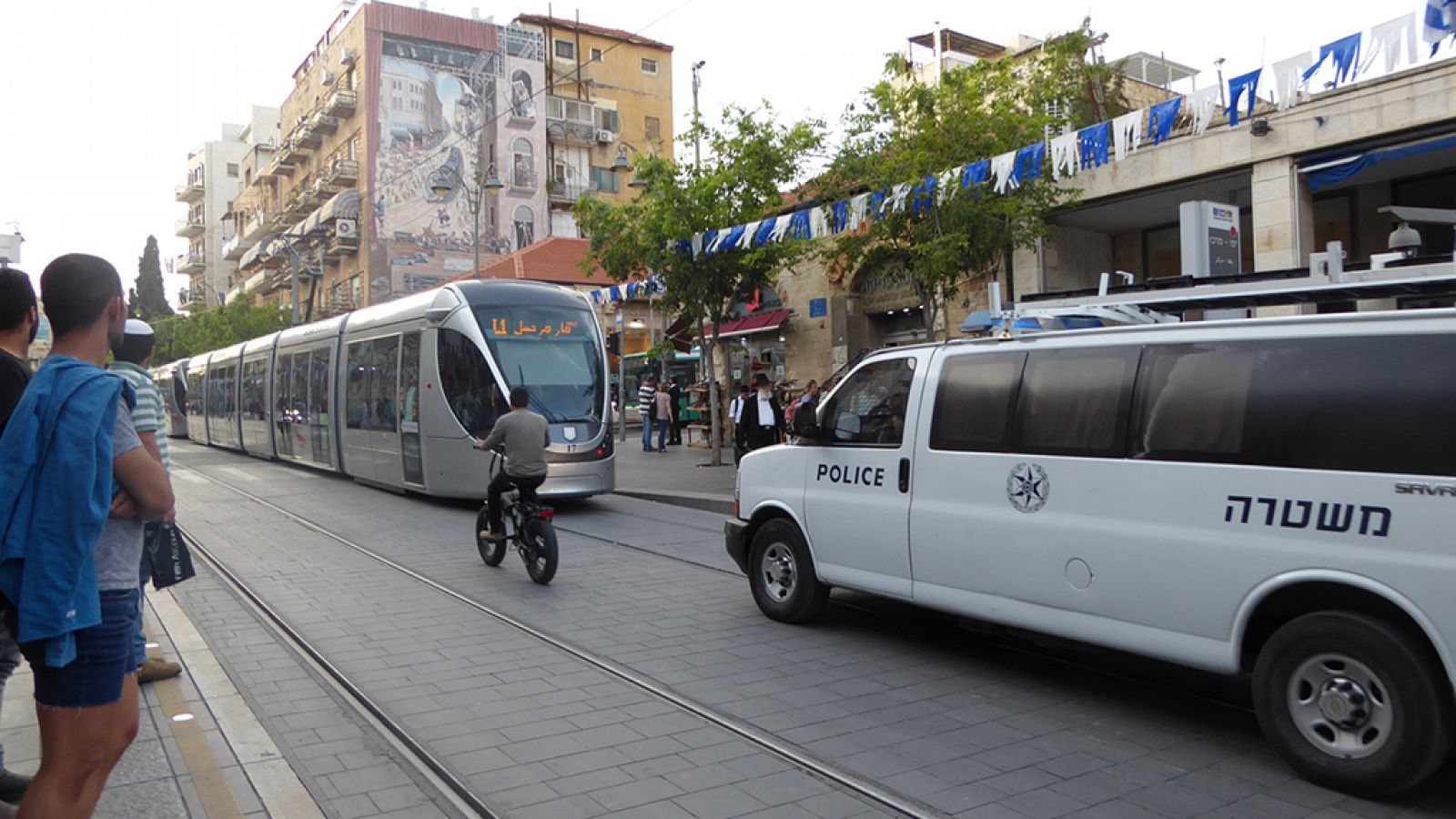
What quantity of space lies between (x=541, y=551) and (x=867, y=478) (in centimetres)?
340

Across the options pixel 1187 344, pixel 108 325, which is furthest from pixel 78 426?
pixel 1187 344

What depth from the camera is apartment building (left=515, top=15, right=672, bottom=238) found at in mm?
54000

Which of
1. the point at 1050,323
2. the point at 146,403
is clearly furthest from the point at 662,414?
the point at 146,403

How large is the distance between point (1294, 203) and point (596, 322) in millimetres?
10593

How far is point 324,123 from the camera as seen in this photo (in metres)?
51.3

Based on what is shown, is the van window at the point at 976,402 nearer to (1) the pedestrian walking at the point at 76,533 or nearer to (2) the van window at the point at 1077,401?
(2) the van window at the point at 1077,401

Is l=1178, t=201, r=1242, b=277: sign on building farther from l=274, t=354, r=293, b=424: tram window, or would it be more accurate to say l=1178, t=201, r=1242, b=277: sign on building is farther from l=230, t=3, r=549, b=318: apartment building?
l=230, t=3, r=549, b=318: apartment building

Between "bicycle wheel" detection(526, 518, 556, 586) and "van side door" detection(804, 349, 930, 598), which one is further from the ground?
"van side door" detection(804, 349, 930, 598)

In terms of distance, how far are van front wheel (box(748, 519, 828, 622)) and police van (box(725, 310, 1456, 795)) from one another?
453 mm

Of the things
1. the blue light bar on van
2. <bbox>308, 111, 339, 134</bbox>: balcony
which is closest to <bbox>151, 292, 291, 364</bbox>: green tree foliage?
<bbox>308, 111, 339, 134</bbox>: balcony

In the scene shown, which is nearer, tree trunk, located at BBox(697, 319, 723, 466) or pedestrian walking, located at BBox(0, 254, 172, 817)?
pedestrian walking, located at BBox(0, 254, 172, 817)

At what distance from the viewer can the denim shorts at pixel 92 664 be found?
2779 mm

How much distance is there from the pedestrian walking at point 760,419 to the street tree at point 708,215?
1.86 meters

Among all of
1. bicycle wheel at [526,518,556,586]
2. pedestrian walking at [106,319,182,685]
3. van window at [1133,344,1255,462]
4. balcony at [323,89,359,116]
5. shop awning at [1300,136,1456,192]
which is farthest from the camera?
balcony at [323,89,359,116]
